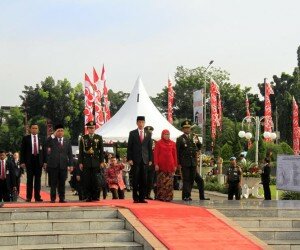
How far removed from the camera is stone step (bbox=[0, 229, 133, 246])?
41.3ft

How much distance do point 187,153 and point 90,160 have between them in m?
2.10

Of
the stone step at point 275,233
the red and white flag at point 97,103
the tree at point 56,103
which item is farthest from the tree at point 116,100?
the stone step at point 275,233

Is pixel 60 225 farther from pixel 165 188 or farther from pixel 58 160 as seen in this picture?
pixel 165 188

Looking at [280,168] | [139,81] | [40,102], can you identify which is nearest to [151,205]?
[280,168]

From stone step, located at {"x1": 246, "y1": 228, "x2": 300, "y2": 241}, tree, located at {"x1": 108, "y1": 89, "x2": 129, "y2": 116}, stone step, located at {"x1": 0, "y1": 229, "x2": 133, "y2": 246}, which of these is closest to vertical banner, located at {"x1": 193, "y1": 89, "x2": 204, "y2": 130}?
stone step, located at {"x1": 246, "y1": 228, "x2": 300, "y2": 241}

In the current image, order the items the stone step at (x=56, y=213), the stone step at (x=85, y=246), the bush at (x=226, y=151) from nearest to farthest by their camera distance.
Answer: the stone step at (x=85, y=246) < the stone step at (x=56, y=213) < the bush at (x=226, y=151)

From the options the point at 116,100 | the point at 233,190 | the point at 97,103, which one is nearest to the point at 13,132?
the point at 116,100

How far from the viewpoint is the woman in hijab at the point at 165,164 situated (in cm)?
1723

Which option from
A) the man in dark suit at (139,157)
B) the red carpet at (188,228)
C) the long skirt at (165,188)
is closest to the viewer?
the red carpet at (188,228)

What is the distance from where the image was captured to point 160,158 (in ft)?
56.6

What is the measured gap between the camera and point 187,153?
57.1 ft

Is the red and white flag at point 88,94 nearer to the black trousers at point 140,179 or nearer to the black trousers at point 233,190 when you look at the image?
the black trousers at point 233,190

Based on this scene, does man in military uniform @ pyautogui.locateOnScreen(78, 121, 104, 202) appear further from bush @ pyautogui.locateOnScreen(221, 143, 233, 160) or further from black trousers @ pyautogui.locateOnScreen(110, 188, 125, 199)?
bush @ pyautogui.locateOnScreen(221, 143, 233, 160)

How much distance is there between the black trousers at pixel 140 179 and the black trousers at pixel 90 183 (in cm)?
108
